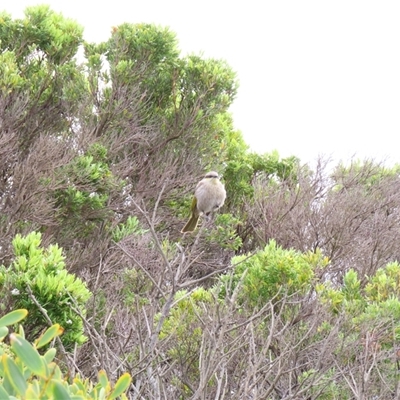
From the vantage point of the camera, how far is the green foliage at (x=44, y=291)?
592cm

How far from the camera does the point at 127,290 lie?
8477 millimetres

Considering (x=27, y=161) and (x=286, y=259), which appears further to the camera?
(x=27, y=161)

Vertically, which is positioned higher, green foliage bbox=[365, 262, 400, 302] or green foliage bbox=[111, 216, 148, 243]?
green foliage bbox=[365, 262, 400, 302]

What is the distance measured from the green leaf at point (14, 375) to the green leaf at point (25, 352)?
29 mm

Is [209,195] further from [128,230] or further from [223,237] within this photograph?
[223,237]

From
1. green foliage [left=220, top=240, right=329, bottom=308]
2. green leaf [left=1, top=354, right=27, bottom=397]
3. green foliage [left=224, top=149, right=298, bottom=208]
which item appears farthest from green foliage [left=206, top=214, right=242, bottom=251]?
green leaf [left=1, top=354, right=27, bottom=397]

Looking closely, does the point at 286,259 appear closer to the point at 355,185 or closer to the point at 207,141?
the point at 207,141

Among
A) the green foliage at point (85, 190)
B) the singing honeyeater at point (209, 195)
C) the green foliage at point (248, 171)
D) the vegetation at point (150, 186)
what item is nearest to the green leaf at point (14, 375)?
the vegetation at point (150, 186)

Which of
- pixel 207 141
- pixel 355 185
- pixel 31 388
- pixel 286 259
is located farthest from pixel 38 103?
pixel 31 388

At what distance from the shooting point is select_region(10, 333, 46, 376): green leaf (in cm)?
129

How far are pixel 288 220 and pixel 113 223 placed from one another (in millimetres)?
3385

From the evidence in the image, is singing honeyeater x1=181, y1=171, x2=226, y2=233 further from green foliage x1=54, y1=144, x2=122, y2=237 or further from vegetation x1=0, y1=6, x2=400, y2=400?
green foliage x1=54, y1=144, x2=122, y2=237

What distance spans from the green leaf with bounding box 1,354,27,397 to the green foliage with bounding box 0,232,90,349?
4.59 metres

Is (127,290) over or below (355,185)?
below
